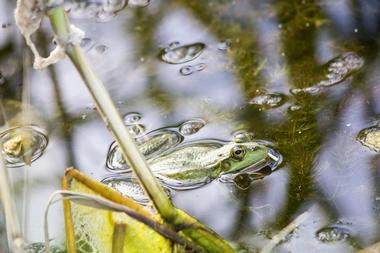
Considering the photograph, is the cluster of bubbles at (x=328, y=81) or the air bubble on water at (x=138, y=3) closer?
the cluster of bubbles at (x=328, y=81)

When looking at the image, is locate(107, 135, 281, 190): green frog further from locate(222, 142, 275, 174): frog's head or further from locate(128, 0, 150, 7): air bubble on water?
locate(128, 0, 150, 7): air bubble on water

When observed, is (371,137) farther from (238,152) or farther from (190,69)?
(190,69)

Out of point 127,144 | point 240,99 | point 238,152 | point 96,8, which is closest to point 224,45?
point 240,99

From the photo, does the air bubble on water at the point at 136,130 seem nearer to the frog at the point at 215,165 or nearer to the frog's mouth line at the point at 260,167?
the frog at the point at 215,165

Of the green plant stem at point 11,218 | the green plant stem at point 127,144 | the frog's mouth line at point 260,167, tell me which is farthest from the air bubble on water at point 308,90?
the green plant stem at point 11,218

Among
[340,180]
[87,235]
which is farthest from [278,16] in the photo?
[87,235]

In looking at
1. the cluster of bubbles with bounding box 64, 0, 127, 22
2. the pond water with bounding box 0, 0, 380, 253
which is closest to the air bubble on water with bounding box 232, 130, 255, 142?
the pond water with bounding box 0, 0, 380, 253

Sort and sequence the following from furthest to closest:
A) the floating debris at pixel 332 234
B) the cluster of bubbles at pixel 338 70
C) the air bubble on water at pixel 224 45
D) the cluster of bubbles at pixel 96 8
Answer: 1. the cluster of bubbles at pixel 96 8
2. the air bubble on water at pixel 224 45
3. the cluster of bubbles at pixel 338 70
4. the floating debris at pixel 332 234
